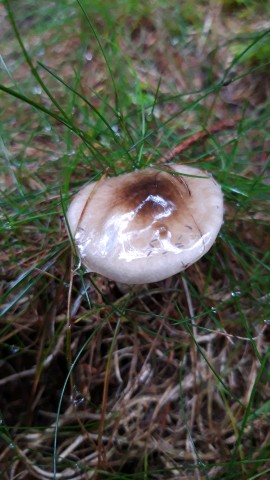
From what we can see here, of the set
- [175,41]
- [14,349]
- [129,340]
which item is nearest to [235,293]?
[129,340]

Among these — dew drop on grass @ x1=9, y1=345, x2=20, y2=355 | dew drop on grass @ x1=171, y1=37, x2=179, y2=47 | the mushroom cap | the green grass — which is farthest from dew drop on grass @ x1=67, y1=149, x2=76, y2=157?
dew drop on grass @ x1=171, y1=37, x2=179, y2=47

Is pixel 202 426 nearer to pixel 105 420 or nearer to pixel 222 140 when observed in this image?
pixel 105 420

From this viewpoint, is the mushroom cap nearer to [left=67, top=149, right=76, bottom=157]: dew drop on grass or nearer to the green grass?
the green grass

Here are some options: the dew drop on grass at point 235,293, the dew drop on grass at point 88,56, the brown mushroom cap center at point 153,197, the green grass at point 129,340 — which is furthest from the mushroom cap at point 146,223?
the dew drop on grass at point 88,56

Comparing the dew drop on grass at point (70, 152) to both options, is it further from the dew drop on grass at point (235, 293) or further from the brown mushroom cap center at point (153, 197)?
the dew drop on grass at point (235, 293)

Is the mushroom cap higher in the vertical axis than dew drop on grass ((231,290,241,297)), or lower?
higher

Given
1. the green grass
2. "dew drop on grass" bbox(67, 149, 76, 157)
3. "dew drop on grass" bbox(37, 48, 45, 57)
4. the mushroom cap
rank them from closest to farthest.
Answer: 1. the mushroom cap
2. the green grass
3. "dew drop on grass" bbox(67, 149, 76, 157)
4. "dew drop on grass" bbox(37, 48, 45, 57)

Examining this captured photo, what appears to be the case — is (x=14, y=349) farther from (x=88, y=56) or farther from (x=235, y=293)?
(x=88, y=56)

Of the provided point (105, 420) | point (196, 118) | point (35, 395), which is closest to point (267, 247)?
point (196, 118)
